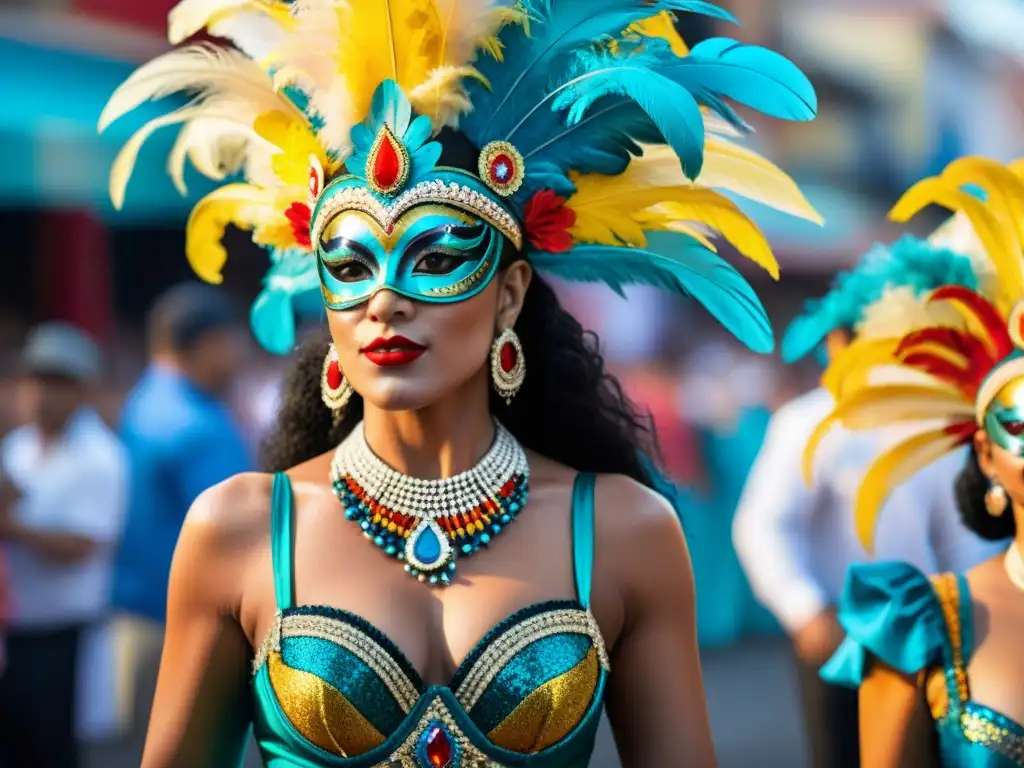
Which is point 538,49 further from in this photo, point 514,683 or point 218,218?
point 514,683

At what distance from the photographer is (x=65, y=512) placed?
5.86 meters

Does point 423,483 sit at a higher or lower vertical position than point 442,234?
lower

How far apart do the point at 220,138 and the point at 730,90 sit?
1.02 meters

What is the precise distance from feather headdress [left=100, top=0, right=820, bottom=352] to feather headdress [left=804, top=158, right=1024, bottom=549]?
1.71ft

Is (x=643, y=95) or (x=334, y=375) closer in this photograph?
(x=643, y=95)

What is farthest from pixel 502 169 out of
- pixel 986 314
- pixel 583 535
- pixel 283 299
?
pixel 986 314

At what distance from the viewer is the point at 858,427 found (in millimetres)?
3443

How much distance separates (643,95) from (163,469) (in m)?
3.90

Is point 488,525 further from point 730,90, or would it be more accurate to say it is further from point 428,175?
point 730,90

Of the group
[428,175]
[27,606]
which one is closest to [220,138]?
[428,175]

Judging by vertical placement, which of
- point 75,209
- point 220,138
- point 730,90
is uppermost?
point 730,90

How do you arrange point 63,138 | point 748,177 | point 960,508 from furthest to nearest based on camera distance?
point 63,138, point 960,508, point 748,177

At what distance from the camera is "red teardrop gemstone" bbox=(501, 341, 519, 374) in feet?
9.75

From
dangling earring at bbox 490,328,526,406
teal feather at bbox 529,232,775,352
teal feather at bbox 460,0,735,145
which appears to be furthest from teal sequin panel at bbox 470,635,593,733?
teal feather at bbox 460,0,735,145
